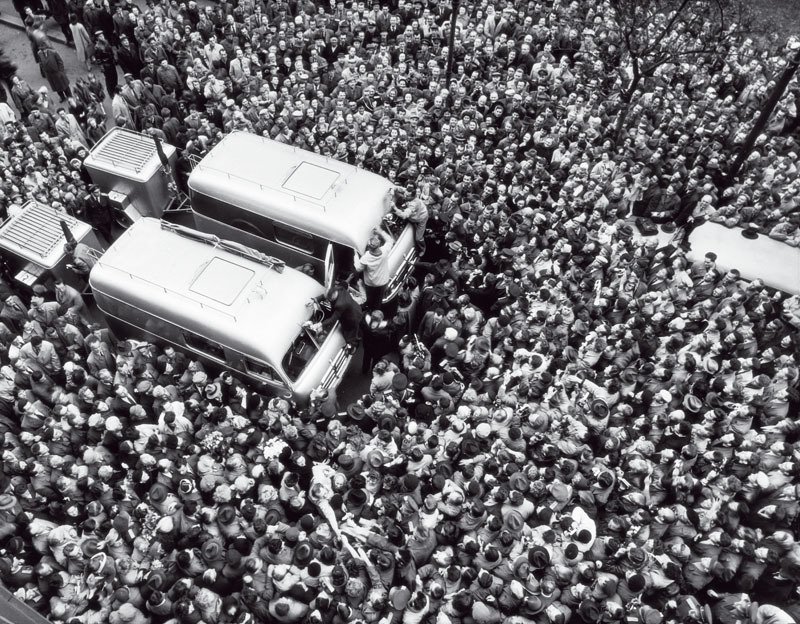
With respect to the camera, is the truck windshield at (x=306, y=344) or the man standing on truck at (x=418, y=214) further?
the man standing on truck at (x=418, y=214)

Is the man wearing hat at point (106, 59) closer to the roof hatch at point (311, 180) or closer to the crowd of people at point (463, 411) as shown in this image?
the crowd of people at point (463, 411)

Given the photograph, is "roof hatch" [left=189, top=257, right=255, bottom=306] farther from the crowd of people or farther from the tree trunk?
the tree trunk

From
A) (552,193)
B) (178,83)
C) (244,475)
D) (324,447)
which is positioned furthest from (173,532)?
(178,83)

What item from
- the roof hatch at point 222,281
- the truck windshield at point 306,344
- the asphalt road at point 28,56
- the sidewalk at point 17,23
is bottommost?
the asphalt road at point 28,56

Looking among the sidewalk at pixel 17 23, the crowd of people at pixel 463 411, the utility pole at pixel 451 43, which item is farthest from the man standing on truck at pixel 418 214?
the sidewalk at pixel 17 23

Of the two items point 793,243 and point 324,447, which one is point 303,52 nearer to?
point 324,447

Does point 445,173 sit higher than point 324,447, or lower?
higher
